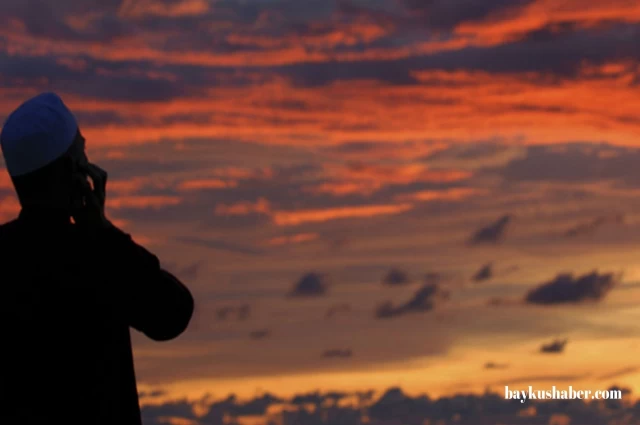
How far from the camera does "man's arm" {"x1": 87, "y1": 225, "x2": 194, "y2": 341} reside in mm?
12477

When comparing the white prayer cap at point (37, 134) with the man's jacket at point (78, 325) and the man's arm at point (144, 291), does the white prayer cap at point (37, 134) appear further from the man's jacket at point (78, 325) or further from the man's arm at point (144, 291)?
the man's arm at point (144, 291)

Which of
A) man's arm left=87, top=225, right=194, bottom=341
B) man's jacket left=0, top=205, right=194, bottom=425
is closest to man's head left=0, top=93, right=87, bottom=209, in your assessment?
man's jacket left=0, top=205, right=194, bottom=425

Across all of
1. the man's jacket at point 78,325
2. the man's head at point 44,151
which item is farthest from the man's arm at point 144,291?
the man's head at point 44,151

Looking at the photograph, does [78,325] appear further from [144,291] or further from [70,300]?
[144,291]

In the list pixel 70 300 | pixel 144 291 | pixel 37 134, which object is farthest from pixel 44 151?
pixel 144 291

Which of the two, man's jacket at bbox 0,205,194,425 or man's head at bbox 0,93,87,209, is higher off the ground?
man's head at bbox 0,93,87,209

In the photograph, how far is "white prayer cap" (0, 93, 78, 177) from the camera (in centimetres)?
1262

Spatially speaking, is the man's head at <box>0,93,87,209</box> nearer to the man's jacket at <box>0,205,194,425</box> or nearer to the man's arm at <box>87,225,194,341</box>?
the man's jacket at <box>0,205,194,425</box>

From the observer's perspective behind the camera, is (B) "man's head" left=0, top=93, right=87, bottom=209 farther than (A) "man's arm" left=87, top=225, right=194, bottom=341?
Yes

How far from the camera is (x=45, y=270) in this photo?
1280 centimetres

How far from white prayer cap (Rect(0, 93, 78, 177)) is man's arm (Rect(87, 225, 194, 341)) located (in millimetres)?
594

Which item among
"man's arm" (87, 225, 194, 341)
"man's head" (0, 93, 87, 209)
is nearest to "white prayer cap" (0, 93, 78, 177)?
"man's head" (0, 93, 87, 209)

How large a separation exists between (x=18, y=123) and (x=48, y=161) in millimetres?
383

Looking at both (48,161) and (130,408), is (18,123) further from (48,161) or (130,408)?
(130,408)
